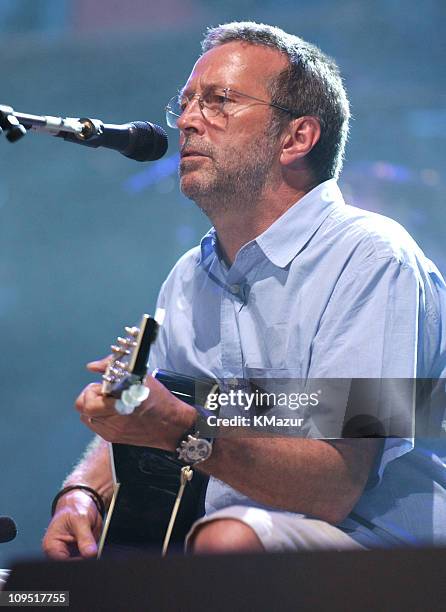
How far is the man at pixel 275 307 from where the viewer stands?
5.54 feet

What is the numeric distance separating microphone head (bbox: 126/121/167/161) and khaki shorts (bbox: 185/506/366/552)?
0.81m

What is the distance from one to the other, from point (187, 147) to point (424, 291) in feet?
2.50

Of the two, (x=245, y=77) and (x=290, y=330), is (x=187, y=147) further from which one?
(x=290, y=330)

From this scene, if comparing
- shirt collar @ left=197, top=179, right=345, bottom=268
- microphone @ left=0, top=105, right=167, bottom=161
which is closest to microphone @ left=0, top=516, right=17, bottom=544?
microphone @ left=0, top=105, right=167, bottom=161

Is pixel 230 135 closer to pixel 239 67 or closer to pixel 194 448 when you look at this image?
pixel 239 67

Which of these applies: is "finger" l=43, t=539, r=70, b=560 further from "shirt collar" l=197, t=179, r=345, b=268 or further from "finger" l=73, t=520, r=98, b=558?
"shirt collar" l=197, t=179, r=345, b=268

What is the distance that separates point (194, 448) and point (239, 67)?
1.19 m

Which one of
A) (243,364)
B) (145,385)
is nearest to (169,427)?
(145,385)

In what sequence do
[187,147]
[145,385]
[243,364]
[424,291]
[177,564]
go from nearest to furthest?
[177,564], [145,385], [424,291], [243,364], [187,147]

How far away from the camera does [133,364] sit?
4.79 ft

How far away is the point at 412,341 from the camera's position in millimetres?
1860

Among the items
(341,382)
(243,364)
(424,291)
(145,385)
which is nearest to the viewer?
(145,385)

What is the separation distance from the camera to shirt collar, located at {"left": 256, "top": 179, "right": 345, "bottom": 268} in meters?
2.18

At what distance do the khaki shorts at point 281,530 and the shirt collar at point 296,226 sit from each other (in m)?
0.76
